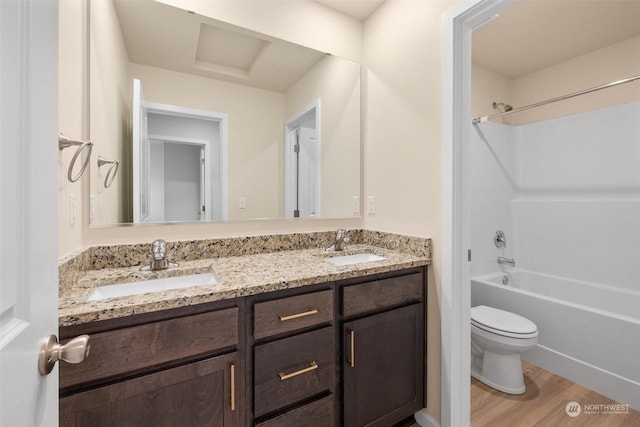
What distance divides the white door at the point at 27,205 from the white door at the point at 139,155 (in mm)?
950

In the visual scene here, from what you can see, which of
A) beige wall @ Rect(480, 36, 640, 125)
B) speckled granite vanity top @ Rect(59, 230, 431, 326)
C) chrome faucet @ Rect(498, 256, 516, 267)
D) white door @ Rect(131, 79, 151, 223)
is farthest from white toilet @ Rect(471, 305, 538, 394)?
white door @ Rect(131, 79, 151, 223)

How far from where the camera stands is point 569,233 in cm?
260

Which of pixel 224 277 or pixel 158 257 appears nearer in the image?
pixel 224 277

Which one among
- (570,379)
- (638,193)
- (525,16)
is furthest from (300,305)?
(638,193)

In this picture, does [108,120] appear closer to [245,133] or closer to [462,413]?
[245,133]

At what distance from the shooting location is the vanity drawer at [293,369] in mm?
1055

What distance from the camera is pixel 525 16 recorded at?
6.63ft

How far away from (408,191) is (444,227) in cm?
32

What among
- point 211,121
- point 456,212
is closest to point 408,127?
point 456,212

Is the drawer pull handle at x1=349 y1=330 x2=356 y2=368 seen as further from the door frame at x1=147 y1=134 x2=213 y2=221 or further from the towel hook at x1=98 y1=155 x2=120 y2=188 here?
the towel hook at x1=98 y1=155 x2=120 y2=188

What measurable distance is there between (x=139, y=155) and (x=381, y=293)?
52.6 inches

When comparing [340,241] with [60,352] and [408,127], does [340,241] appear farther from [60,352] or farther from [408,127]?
[60,352]

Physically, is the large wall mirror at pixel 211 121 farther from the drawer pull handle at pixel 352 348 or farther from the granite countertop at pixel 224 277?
the drawer pull handle at pixel 352 348

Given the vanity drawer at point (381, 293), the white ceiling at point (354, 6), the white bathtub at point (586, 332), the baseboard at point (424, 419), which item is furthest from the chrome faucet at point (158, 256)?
the white bathtub at point (586, 332)
